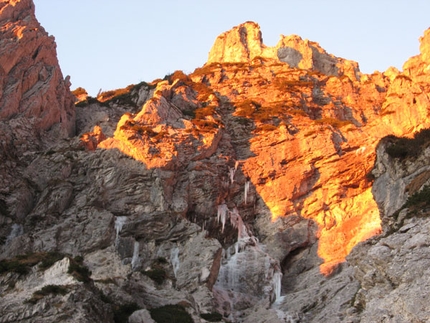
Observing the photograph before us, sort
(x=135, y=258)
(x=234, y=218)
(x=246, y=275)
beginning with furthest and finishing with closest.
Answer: (x=234, y=218) < (x=246, y=275) < (x=135, y=258)

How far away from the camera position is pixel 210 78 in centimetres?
7281

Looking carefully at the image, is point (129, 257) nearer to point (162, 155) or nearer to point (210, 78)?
point (162, 155)

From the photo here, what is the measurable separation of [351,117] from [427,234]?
45.7 meters

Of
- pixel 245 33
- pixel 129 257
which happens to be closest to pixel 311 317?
pixel 129 257

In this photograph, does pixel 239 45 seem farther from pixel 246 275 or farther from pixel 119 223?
pixel 246 275

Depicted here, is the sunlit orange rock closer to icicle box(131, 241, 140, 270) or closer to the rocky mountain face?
the rocky mountain face

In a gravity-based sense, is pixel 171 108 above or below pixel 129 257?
above

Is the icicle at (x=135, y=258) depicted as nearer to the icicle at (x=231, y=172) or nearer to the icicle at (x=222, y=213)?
the icicle at (x=222, y=213)

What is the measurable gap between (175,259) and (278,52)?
4859 cm

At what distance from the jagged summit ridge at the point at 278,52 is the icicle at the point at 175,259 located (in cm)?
4413

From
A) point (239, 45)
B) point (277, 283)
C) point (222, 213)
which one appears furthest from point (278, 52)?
point (277, 283)

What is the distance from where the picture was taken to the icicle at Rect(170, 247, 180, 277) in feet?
137

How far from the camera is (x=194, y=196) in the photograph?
49125mm

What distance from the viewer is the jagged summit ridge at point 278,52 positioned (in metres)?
81.9
